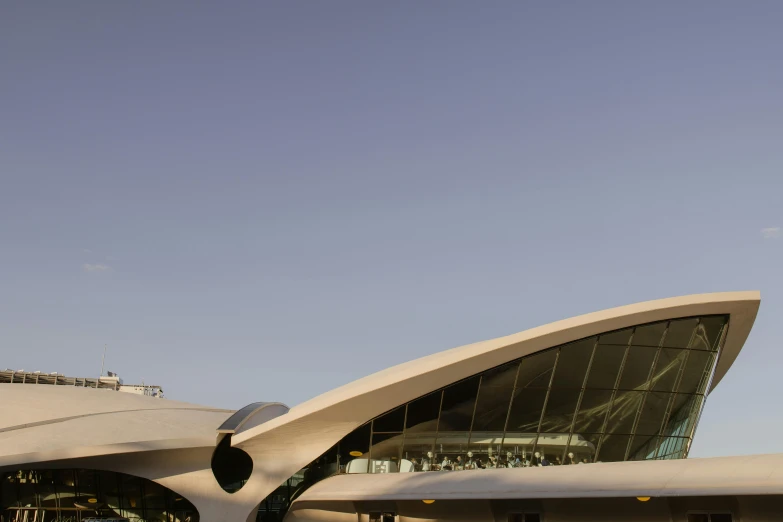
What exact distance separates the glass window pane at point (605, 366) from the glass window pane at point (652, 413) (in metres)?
1.42

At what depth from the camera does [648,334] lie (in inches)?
926

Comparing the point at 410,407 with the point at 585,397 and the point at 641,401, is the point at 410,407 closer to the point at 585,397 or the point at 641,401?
the point at 585,397

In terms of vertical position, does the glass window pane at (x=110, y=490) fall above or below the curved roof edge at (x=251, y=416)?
below

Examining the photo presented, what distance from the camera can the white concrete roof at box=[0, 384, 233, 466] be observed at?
1034 inches

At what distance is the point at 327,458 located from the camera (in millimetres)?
26484

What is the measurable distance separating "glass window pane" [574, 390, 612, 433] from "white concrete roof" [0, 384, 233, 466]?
13.3m

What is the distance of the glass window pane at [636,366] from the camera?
23.6 metres

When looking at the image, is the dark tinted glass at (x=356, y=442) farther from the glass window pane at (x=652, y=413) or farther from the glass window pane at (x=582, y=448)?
the glass window pane at (x=652, y=413)

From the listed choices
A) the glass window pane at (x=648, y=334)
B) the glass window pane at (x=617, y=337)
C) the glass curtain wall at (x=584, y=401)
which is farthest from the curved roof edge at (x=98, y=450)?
the glass window pane at (x=648, y=334)

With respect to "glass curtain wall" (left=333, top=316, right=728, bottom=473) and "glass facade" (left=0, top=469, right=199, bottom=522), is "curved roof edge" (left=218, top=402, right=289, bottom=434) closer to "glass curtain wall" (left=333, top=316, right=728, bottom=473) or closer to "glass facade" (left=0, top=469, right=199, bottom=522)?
"glass facade" (left=0, top=469, right=199, bottom=522)

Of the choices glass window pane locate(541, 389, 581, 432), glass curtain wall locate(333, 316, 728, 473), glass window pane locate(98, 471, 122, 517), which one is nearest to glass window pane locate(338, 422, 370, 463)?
glass curtain wall locate(333, 316, 728, 473)

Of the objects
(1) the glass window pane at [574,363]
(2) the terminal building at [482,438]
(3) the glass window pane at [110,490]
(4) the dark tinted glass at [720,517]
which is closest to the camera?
(4) the dark tinted glass at [720,517]

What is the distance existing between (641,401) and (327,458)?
11.2 m

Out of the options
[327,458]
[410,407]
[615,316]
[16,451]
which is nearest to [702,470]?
[615,316]
